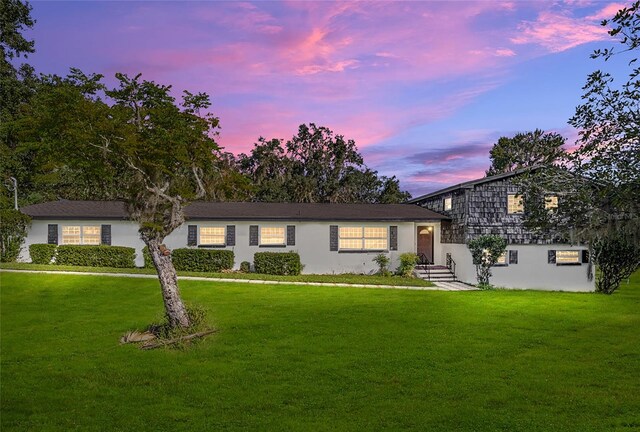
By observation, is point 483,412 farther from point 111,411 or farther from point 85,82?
point 85,82

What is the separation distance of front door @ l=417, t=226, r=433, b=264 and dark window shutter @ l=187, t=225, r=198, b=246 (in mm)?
13184

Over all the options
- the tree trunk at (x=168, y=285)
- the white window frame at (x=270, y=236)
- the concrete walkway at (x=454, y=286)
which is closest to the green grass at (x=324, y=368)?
the tree trunk at (x=168, y=285)

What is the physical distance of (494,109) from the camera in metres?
22.7

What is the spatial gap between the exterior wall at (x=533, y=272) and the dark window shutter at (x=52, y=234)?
22.1 m

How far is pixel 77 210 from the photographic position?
26688 millimetres

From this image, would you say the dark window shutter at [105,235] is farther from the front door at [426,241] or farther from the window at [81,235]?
the front door at [426,241]

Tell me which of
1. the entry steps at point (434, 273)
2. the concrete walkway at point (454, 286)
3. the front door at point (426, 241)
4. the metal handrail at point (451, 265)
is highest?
the front door at point (426, 241)

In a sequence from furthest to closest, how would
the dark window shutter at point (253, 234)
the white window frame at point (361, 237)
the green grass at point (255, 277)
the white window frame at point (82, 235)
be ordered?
1. the white window frame at point (361, 237)
2. the dark window shutter at point (253, 234)
3. the white window frame at point (82, 235)
4. the green grass at point (255, 277)

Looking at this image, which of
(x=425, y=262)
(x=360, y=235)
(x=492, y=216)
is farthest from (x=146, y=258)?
(x=492, y=216)

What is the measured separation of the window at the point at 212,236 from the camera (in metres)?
26.1

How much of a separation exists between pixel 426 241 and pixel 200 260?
532 inches

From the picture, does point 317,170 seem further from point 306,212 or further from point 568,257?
point 568,257

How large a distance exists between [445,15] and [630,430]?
14.4 metres

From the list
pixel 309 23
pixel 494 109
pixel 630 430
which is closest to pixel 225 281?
pixel 309 23
